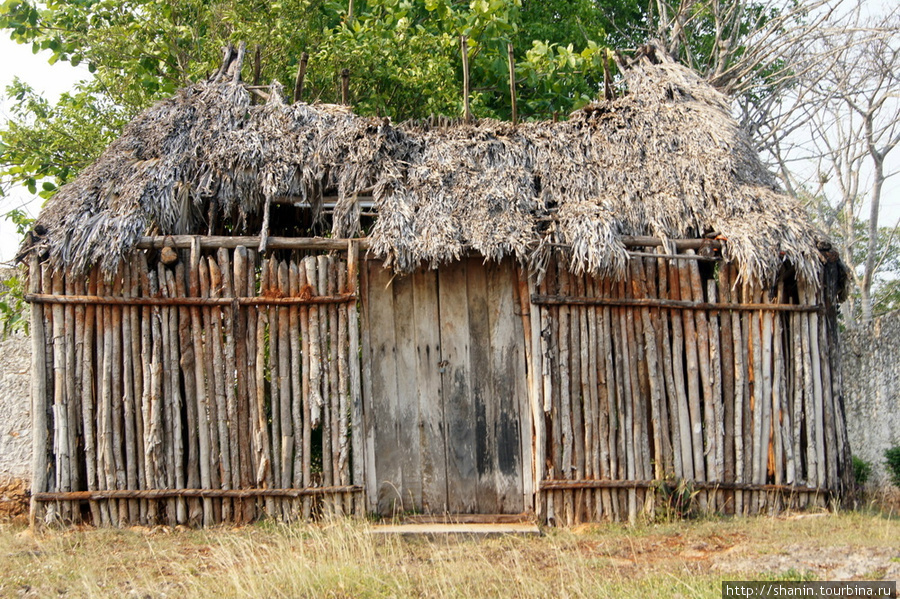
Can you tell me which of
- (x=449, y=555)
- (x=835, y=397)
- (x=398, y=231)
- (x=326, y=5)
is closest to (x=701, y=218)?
(x=835, y=397)

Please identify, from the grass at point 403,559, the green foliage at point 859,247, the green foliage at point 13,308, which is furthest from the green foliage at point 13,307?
the green foliage at point 859,247

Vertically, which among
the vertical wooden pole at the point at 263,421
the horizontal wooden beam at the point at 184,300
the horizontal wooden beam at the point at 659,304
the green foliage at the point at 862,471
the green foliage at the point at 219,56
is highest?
the green foliage at the point at 219,56

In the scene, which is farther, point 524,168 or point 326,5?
point 326,5

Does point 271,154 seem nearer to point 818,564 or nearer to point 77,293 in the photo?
point 77,293

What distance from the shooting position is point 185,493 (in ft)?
22.4

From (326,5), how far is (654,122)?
18.3 ft

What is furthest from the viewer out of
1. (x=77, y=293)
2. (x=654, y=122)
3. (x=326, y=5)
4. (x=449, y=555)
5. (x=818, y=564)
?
(x=326, y=5)

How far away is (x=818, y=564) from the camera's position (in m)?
5.58

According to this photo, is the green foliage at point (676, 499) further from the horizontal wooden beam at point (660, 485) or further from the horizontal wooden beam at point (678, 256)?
the horizontal wooden beam at point (678, 256)

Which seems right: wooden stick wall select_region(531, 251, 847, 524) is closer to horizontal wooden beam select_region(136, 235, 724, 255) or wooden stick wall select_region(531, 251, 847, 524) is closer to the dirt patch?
horizontal wooden beam select_region(136, 235, 724, 255)

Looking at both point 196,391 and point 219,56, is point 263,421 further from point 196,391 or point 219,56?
point 219,56

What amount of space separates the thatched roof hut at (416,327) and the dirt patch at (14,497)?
150cm

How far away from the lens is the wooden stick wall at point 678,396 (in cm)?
725

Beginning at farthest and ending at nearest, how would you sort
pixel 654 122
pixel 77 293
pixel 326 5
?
pixel 326 5, pixel 654 122, pixel 77 293
